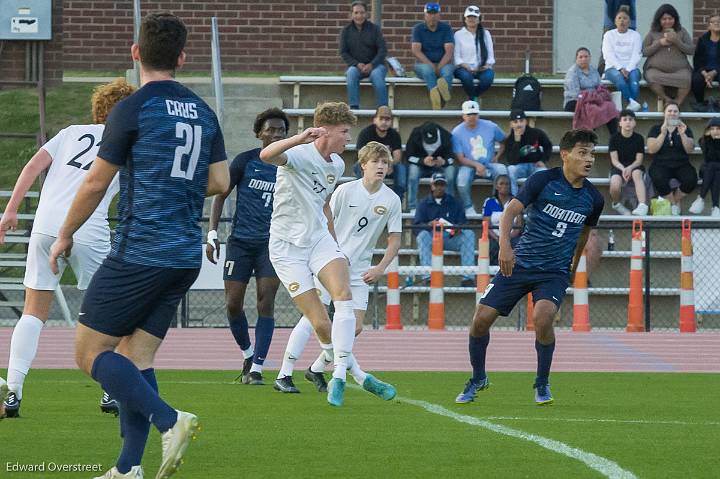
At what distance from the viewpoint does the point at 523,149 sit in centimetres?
2227

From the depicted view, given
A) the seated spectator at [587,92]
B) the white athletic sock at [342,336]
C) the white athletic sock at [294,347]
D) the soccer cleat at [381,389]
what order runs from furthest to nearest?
the seated spectator at [587,92] < the white athletic sock at [294,347] < the white athletic sock at [342,336] < the soccer cleat at [381,389]

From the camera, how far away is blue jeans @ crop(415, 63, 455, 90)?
23859 millimetres

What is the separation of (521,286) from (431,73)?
540 inches

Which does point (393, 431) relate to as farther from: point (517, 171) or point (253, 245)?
point (517, 171)

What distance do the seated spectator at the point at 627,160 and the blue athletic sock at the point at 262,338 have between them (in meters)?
11.4

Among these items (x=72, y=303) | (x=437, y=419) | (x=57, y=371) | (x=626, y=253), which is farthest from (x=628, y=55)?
(x=437, y=419)

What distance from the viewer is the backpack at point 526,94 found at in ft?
78.5

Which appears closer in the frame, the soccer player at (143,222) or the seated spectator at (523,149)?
the soccer player at (143,222)

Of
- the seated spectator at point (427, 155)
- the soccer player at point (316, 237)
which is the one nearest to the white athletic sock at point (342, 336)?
the soccer player at point (316, 237)

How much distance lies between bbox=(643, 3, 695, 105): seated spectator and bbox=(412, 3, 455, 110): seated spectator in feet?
11.0

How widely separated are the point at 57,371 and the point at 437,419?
18.6 feet

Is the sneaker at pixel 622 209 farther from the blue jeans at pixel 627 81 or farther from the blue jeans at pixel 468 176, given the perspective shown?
the blue jeans at pixel 627 81

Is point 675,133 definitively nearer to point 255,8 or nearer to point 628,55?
point 628,55

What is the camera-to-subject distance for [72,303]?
21.0 m
